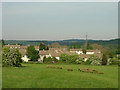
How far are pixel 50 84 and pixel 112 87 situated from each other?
4.47 metres

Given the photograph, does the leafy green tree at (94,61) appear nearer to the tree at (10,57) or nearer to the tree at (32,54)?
the tree at (32,54)

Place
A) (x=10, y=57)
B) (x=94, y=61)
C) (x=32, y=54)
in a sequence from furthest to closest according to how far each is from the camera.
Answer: (x=32, y=54)
(x=94, y=61)
(x=10, y=57)

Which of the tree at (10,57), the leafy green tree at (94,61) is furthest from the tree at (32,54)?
the tree at (10,57)

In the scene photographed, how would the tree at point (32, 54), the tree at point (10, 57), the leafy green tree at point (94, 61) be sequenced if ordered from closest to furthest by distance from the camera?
the tree at point (10, 57), the leafy green tree at point (94, 61), the tree at point (32, 54)

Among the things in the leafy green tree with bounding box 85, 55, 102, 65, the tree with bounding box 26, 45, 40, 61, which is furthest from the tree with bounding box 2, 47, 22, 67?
the tree with bounding box 26, 45, 40, 61

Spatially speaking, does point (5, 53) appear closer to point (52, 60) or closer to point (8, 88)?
point (8, 88)

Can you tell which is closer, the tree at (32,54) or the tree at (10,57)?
the tree at (10,57)

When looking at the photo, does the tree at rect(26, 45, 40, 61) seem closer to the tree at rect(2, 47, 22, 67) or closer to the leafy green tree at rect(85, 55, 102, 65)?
the leafy green tree at rect(85, 55, 102, 65)

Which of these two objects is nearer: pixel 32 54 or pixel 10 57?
pixel 10 57

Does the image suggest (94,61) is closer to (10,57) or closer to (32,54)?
(32,54)

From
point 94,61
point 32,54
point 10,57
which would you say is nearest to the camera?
point 10,57

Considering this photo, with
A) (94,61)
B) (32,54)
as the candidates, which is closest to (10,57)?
(94,61)

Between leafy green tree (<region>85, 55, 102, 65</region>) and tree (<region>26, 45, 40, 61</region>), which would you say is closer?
leafy green tree (<region>85, 55, 102, 65</region>)

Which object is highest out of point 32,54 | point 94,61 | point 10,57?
point 10,57
